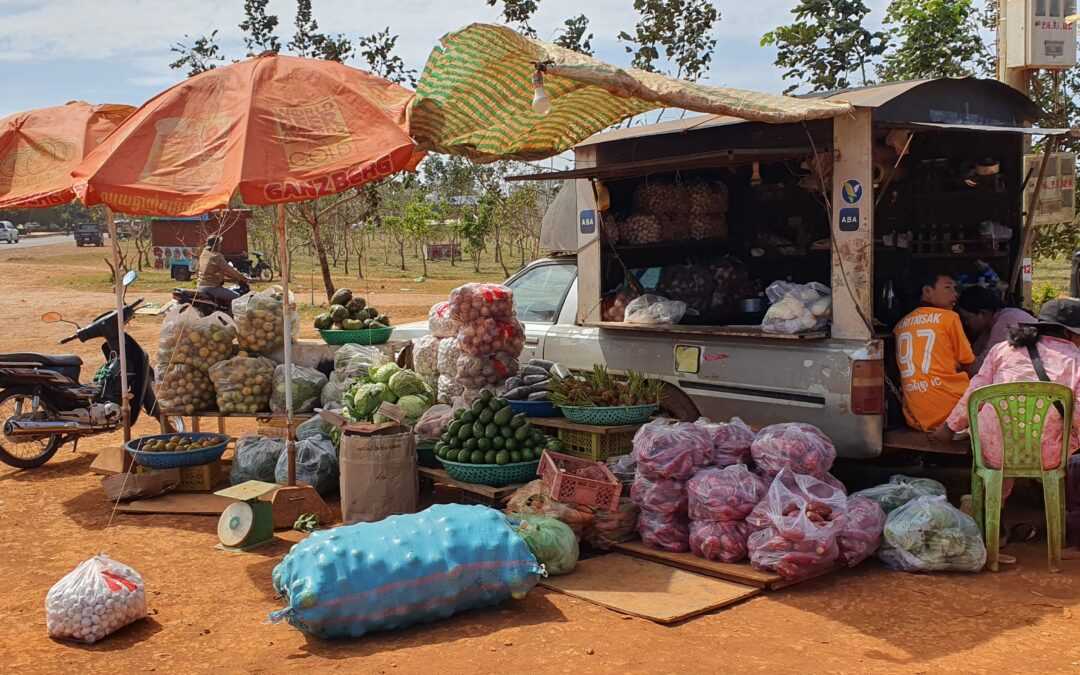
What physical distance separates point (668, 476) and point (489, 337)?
6.77 ft

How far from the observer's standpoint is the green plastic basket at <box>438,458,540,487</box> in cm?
605

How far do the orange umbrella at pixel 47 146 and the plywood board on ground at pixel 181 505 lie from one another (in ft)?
7.27

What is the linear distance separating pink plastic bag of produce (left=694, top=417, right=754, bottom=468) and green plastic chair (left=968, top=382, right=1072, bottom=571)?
1236mm

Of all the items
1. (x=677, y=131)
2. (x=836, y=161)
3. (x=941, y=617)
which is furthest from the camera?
(x=677, y=131)

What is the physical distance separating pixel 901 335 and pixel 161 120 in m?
4.89

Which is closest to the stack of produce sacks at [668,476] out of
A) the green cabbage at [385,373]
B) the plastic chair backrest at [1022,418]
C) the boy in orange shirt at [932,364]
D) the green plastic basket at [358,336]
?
the boy in orange shirt at [932,364]

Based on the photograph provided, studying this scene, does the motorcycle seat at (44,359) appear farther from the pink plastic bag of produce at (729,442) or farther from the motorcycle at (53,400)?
the pink plastic bag of produce at (729,442)

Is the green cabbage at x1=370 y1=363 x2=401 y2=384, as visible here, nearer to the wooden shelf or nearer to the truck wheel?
the wooden shelf

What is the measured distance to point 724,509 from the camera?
5.29 metres

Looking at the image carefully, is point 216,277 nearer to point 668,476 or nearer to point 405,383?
point 405,383

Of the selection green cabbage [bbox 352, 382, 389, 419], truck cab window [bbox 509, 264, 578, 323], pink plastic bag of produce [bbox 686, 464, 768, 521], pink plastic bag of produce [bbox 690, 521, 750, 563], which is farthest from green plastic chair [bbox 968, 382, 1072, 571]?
green cabbage [bbox 352, 382, 389, 419]

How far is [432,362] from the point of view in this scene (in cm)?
782

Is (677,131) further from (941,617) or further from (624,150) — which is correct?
(941,617)

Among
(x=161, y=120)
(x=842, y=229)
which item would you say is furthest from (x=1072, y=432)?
(x=161, y=120)
